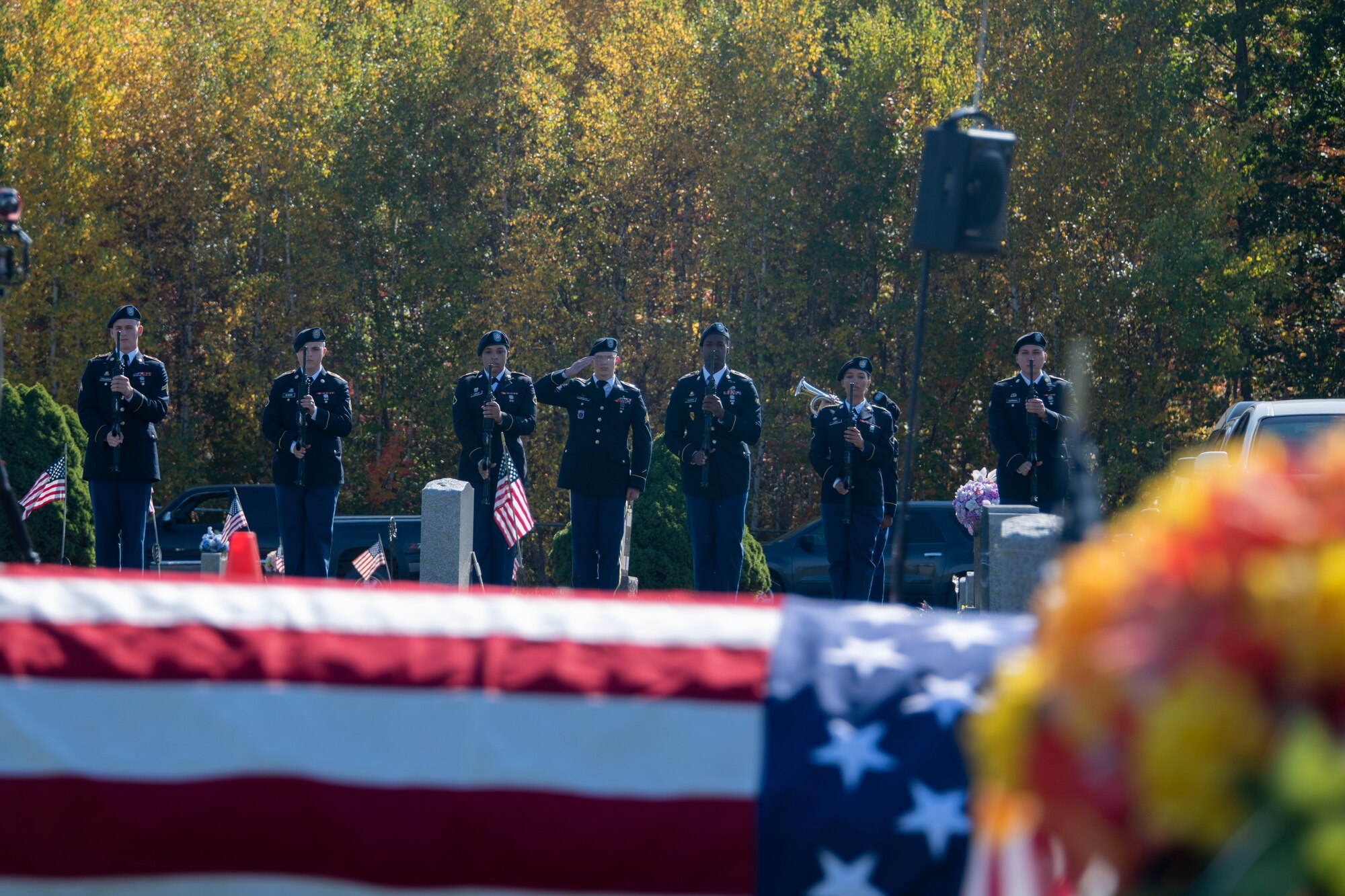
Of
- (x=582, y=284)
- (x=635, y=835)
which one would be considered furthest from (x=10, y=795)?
(x=582, y=284)

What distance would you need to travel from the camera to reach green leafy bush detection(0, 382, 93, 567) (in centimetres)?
1858

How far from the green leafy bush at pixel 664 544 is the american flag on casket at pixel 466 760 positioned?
12867 mm

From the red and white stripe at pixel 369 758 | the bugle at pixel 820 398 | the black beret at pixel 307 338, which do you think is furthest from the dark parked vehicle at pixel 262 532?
the red and white stripe at pixel 369 758

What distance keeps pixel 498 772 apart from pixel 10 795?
0.80 meters

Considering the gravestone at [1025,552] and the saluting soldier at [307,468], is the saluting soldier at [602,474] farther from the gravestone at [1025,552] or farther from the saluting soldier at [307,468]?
the gravestone at [1025,552]

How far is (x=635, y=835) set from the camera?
246 cm

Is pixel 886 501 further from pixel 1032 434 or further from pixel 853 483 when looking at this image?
pixel 1032 434

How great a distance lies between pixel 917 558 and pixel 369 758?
49.5ft

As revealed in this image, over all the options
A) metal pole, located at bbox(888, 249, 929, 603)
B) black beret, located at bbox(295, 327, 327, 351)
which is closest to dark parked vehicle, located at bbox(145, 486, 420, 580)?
black beret, located at bbox(295, 327, 327, 351)

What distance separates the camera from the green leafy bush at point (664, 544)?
617 inches

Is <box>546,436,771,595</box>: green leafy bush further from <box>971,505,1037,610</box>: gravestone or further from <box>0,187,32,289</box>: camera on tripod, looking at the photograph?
<box>0,187,32,289</box>: camera on tripod

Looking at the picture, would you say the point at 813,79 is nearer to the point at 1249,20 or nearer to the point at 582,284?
the point at 582,284

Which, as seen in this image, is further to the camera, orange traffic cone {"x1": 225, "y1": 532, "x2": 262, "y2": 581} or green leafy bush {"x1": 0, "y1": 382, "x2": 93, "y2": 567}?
green leafy bush {"x1": 0, "y1": 382, "x2": 93, "y2": 567}

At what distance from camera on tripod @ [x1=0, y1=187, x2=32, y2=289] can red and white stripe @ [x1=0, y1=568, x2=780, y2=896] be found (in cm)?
288
